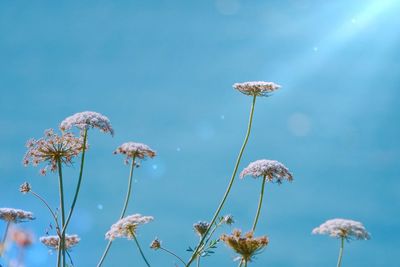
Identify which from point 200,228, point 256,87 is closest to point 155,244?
point 200,228

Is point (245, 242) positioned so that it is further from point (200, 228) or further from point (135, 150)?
point (135, 150)

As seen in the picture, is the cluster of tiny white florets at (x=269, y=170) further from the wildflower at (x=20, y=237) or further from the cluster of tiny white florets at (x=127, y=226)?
the wildflower at (x=20, y=237)

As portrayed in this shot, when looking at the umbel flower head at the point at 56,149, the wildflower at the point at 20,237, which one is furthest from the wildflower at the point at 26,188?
the wildflower at the point at 20,237

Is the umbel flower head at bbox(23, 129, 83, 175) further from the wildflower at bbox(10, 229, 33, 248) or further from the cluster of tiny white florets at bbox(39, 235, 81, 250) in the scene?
the wildflower at bbox(10, 229, 33, 248)

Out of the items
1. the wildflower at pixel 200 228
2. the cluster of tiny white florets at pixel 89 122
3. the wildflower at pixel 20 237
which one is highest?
the cluster of tiny white florets at pixel 89 122

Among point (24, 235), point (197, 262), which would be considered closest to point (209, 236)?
point (197, 262)

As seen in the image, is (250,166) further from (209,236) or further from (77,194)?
(77,194)

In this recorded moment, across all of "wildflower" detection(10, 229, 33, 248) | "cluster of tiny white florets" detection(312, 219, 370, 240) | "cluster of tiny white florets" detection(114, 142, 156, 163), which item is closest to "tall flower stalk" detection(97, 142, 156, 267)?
"cluster of tiny white florets" detection(114, 142, 156, 163)
